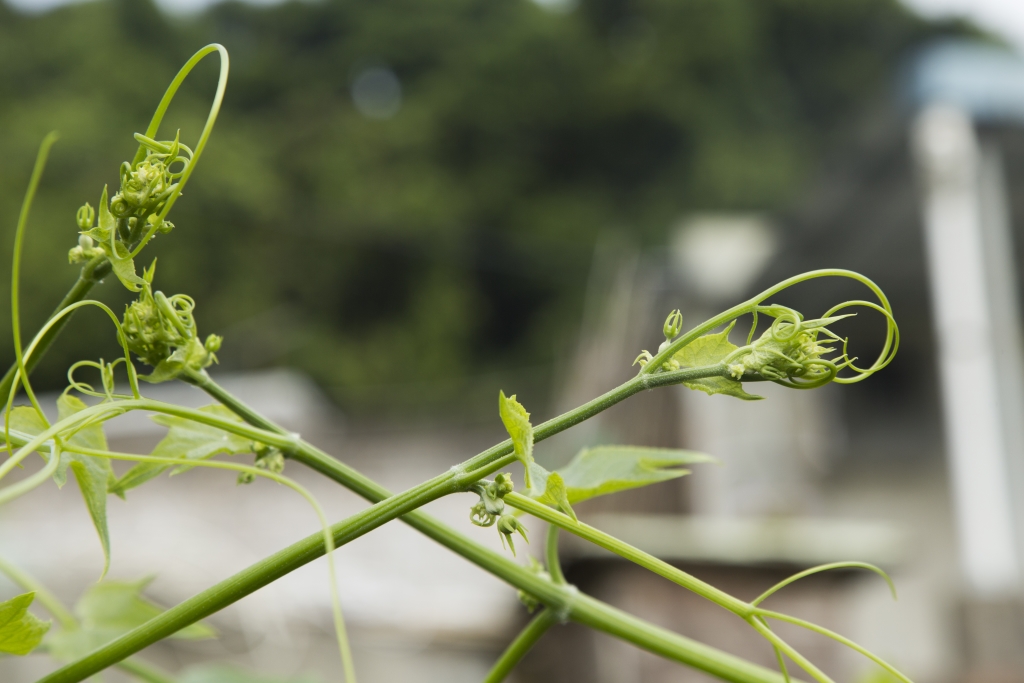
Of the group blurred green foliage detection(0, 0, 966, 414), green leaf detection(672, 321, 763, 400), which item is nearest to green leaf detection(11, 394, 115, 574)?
green leaf detection(672, 321, 763, 400)

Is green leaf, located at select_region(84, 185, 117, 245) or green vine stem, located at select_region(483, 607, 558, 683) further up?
green leaf, located at select_region(84, 185, 117, 245)

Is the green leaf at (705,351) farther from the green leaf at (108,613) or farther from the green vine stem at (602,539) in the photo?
the green leaf at (108,613)

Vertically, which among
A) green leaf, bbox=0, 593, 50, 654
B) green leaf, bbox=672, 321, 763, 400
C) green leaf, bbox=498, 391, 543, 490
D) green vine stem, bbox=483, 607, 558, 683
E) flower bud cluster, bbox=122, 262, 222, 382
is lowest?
green leaf, bbox=0, 593, 50, 654

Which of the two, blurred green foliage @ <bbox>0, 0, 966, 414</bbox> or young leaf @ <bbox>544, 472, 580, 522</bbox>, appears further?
blurred green foliage @ <bbox>0, 0, 966, 414</bbox>

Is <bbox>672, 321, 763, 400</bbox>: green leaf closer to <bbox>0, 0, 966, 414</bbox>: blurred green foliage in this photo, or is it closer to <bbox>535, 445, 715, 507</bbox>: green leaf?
<bbox>535, 445, 715, 507</bbox>: green leaf

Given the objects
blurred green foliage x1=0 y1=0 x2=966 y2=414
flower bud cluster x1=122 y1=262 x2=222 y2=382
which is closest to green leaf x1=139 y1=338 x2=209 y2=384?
flower bud cluster x1=122 y1=262 x2=222 y2=382

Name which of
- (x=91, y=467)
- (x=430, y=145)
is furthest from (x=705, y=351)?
(x=430, y=145)

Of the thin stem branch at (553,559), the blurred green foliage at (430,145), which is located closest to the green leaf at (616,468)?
the thin stem branch at (553,559)

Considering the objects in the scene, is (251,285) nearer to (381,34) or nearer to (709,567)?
A: (381,34)
